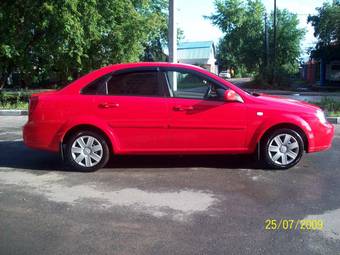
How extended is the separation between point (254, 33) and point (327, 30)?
34.2ft

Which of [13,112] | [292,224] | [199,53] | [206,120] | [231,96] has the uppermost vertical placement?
[199,53]

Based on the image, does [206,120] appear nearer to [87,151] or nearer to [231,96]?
[231,96]

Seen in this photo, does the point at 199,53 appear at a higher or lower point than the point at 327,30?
higher

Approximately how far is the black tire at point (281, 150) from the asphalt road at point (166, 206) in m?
0.16

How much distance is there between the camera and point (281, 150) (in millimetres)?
6605

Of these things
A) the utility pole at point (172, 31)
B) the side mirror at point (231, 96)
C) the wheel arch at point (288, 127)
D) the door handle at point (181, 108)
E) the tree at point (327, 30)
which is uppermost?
the tree at point (327, 30)

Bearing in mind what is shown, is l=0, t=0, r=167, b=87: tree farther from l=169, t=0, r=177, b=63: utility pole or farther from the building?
the building

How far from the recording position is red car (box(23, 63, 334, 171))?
255 inches

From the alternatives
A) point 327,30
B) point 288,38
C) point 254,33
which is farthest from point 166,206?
point 254,33

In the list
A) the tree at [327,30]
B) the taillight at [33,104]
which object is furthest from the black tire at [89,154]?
the tree at [327,30]

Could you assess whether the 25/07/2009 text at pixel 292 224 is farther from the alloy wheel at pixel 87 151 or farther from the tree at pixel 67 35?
the tree at pixel 67 35

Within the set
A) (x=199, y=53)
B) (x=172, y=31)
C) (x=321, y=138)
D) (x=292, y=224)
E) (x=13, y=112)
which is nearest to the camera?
(x=292, y=224)

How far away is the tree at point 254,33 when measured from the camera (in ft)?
144

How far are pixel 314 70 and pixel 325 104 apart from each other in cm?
3149
